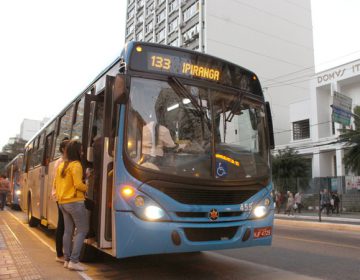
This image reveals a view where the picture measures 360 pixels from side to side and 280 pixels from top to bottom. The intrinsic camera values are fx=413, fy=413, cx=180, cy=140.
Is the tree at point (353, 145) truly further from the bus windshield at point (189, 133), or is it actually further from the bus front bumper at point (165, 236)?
the bus front bumper at point (165, 236)

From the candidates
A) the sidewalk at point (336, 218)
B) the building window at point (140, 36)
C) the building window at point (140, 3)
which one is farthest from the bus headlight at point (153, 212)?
the building window at point (140, 3)

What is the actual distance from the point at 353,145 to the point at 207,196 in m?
25.3

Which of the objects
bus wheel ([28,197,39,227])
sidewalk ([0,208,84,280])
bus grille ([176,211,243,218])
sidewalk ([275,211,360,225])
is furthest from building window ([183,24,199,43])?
bus grille ([176,211,243,218])

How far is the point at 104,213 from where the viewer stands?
5.78 meters

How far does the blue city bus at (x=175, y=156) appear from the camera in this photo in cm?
543

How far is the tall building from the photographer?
2068 inches

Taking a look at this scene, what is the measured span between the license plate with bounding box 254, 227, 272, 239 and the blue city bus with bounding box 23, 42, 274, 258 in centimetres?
2

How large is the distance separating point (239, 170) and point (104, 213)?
205cm

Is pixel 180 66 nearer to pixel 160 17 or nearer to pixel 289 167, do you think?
pixel 289 167

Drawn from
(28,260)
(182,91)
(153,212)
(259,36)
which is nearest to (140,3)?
(259,36)

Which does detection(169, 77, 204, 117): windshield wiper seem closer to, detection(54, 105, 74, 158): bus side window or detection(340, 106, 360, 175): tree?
detection(54, 105, 74, 158): bus side window

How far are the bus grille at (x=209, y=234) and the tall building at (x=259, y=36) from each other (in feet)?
150

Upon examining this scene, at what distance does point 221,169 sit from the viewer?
5.89 m

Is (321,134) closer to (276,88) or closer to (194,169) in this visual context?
(276,88)
